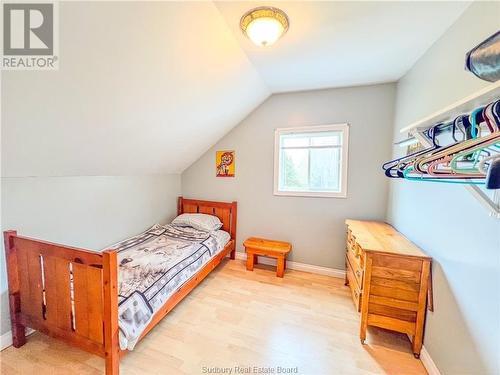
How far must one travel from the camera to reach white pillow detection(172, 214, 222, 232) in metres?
3.11

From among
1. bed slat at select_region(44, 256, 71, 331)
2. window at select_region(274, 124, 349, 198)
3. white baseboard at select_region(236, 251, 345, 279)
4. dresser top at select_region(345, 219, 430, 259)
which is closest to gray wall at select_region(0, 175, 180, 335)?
bed slat at select_region(44, 256, 71, 331)

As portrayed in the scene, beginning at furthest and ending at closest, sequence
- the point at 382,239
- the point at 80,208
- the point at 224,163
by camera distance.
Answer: the point at 224,163 < the point at 80,208 < the point at 382,239

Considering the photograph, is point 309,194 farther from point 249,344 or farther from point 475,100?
point 475,100

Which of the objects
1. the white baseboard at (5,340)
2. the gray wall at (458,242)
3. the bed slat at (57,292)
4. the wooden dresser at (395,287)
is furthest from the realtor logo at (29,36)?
the wooden dresser at (395,287)

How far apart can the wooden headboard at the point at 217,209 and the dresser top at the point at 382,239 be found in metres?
1.65

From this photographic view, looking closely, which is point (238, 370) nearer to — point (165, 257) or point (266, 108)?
point (165, 257)

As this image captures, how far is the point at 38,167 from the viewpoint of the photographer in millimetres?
1762

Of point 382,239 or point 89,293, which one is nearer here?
point 89,293

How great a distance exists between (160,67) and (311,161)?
2.14m

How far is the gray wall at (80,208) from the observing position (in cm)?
171

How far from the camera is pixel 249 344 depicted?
70.0 inches

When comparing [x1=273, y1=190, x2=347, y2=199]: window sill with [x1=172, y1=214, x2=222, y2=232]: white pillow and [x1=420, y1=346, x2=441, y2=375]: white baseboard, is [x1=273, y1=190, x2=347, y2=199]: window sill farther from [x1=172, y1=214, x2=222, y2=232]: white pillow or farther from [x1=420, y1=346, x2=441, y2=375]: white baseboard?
[x1=420, y1=346, x2=441, y2=375]: white baseboard

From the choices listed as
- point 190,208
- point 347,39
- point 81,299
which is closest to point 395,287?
point 347,39

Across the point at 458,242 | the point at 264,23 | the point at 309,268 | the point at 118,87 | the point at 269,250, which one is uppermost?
the point at 264,23
